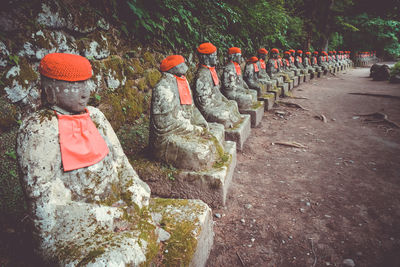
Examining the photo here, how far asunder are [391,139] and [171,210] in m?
5.33

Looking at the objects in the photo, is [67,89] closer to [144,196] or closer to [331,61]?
[144,196]

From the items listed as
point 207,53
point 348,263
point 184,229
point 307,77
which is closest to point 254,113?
point 207,53

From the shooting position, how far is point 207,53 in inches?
151

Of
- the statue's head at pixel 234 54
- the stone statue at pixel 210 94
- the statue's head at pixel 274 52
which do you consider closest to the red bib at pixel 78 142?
the stone statue at pixel 210 94

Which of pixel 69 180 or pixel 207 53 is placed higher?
pixel 207 53

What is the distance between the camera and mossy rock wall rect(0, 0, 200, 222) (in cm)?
223

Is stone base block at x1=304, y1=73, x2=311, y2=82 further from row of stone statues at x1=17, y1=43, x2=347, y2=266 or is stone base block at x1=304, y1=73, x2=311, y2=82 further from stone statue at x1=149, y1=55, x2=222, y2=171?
row of stone statues at x1=17, y1=43, x2=347, y2=266

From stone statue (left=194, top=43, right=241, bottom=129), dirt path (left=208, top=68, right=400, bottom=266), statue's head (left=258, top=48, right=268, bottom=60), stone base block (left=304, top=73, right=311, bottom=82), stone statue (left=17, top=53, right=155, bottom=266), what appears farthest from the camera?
stone base block (left=304, top=73, right=311, bottom=82)

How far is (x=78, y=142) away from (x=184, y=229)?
95cm

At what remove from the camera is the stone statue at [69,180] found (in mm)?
1350

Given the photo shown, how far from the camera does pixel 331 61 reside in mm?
19453

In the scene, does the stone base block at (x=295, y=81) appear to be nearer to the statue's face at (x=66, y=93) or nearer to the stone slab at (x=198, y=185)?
the stone slab at (x=198, y=185)

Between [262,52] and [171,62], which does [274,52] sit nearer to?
[262,52]

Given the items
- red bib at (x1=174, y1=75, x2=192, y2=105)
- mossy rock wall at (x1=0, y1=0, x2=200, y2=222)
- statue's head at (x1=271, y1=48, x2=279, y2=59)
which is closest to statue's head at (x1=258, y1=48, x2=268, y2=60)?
statue's head at (x1=271, y1=48, x2=279, y2=59)
